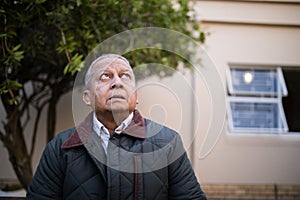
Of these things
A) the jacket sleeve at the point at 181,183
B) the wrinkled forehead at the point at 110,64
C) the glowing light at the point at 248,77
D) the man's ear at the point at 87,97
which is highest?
the glowing light at the point at 248,77

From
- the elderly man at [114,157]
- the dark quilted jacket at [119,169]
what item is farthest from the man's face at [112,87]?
the dark quilted jacket at [119,169]

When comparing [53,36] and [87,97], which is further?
[53,36]

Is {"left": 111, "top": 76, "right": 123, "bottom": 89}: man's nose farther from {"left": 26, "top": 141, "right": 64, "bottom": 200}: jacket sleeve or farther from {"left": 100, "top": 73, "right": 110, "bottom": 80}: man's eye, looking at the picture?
{"left": 26, "top": 141, "right": 64, "bottom": 200}: jacket sleeve

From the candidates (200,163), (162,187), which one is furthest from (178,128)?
(200,163)

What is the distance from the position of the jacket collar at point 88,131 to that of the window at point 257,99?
5.24 m

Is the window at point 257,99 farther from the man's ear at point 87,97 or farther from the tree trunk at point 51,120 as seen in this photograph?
the man's ear at point 87,97

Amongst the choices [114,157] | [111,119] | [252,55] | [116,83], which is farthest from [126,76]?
[252,55]

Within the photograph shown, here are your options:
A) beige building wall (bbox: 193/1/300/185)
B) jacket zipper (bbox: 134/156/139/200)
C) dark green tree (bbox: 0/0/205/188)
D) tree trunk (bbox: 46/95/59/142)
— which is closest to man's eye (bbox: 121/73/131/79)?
jacket zipper (bbox: 134/156/139/200)

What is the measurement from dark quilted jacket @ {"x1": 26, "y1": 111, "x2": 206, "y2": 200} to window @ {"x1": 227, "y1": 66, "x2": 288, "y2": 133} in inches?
208

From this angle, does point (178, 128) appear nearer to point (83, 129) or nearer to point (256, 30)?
point (83, 129)

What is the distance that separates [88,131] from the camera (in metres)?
1.74

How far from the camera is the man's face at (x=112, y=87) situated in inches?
65.3

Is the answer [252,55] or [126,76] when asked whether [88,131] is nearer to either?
[126,76]

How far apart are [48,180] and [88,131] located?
0.25 m
